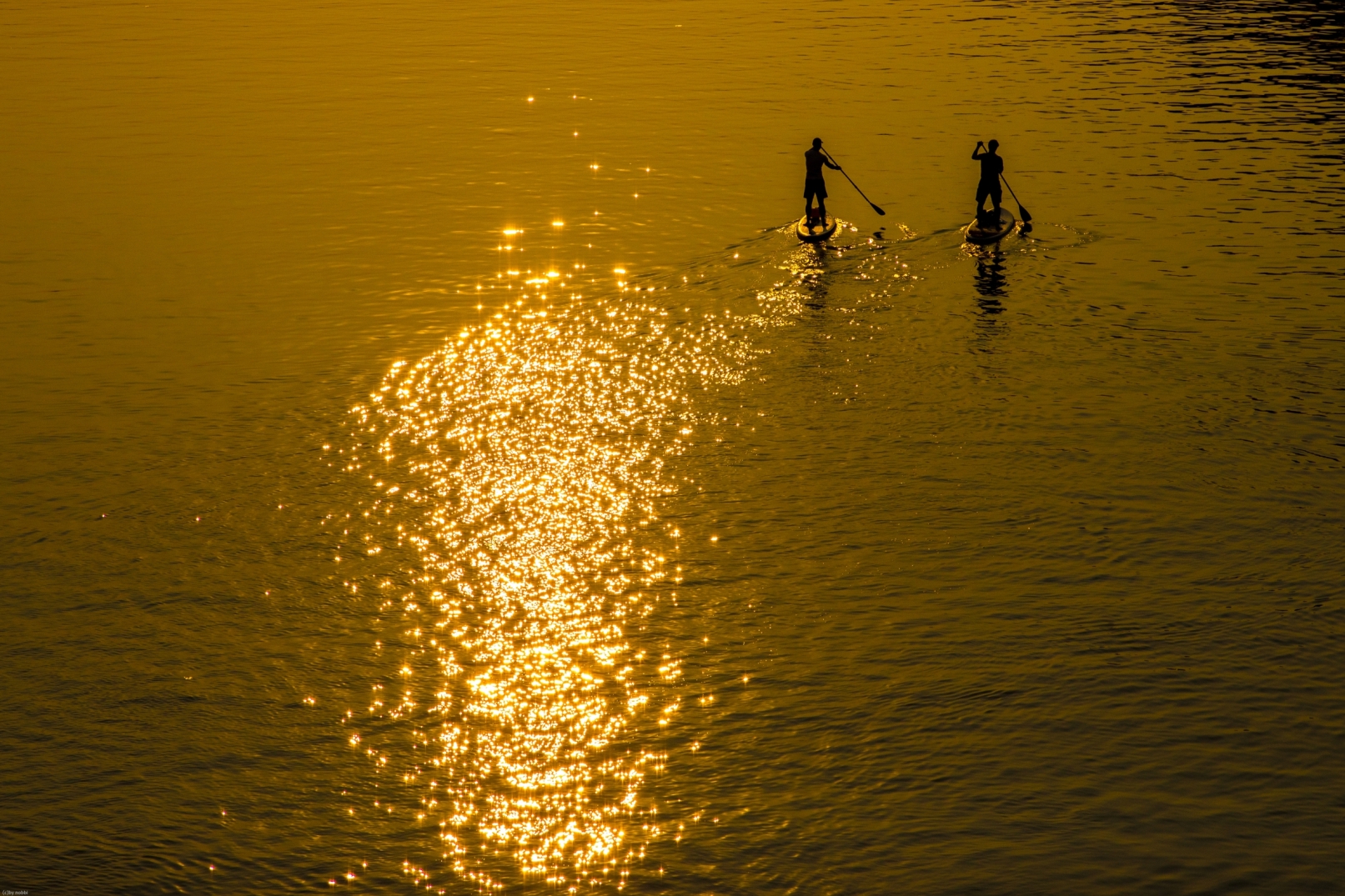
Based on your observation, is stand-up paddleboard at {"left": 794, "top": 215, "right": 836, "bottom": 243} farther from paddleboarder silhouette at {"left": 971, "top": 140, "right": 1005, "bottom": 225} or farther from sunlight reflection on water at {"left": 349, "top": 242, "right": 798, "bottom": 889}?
sunlight reflection on water at {"left": 349, "top": 242, "right": 798, "bottom": 889}

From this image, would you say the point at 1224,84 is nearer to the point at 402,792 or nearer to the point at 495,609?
the point at 495,609

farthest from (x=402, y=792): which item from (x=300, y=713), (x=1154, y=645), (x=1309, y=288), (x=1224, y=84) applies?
(x=1224, y=84)

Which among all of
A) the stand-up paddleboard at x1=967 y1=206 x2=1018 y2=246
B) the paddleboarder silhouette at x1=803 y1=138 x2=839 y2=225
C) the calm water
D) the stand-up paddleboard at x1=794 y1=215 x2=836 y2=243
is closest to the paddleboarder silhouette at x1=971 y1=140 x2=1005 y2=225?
the stand-up paddleboard at x1=967 y1=206 x2=1018 y2=246

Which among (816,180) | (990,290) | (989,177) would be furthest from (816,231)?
(990,290)

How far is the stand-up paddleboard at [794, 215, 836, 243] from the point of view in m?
37.7

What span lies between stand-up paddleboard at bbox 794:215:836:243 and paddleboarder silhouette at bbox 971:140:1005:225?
14.1ft

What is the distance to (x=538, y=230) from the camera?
135 feet

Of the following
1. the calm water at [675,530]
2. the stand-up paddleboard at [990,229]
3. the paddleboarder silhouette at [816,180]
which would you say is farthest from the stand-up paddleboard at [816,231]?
the stand-up paddleboard at [990,229]

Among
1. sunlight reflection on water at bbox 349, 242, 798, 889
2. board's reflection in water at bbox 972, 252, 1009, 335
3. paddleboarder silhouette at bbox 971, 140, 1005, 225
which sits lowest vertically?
sunlight reflection on water at bbox 349, 242, 798, 889

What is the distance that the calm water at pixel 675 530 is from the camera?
1578cm

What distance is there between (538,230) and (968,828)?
29.3 metres

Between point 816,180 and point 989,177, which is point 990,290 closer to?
point 989,177

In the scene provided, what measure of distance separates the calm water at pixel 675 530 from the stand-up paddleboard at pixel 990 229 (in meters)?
0.53

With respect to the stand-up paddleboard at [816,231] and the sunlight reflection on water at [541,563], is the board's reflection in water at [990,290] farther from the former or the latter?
the sunlight reflection on water at [541,563]
